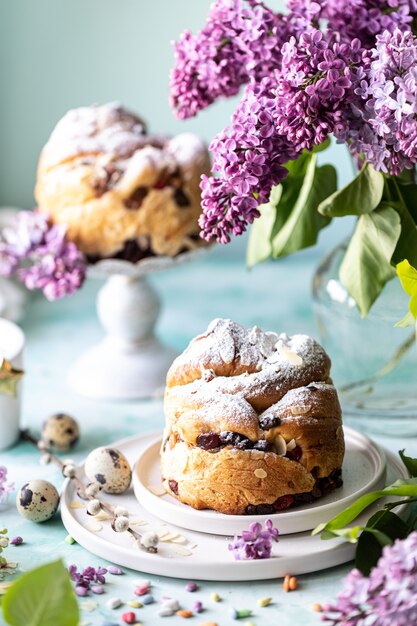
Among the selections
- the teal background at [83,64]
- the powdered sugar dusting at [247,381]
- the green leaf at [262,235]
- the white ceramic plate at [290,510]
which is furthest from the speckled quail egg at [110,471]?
the teal background at [83,64]

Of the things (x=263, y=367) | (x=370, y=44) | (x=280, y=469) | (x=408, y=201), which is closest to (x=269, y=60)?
(x=370, y=44)

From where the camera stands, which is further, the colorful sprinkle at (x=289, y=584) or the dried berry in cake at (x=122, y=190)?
the dried berry in cake at (x=122, y=190)

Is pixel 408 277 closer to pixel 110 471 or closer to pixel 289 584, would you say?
pixel 289 584

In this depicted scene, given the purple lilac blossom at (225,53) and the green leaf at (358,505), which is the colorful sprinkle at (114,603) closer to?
the green leaf at (358,505)

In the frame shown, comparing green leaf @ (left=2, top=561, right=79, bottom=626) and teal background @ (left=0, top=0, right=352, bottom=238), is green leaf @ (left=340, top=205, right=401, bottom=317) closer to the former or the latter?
green leaf @ (left=2, top=561, right=79, bottom=626)

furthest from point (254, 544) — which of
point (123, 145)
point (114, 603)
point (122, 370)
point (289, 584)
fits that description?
point (123, 145)
